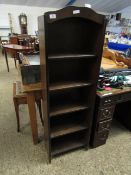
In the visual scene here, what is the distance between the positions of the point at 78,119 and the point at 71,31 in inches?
38.2

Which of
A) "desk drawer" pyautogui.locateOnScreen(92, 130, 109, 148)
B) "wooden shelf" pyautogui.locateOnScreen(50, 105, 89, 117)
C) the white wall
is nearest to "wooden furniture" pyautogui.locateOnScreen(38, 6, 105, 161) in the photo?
"wooden shelf" pyautogui.locateOnScreen(50, 105, 89, 117)

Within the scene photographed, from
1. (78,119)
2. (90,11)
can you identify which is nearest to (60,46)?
(90,11)

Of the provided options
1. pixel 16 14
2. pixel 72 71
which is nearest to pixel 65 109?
pixel 72 71

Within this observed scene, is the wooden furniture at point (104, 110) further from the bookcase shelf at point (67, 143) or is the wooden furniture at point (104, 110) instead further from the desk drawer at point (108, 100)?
the bookcase shelf at point (67, 143)

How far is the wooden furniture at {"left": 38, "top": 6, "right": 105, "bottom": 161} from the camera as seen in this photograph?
1034 millimetres

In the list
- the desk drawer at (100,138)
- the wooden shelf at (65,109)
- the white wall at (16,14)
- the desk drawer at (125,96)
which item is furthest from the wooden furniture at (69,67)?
the white wall at (16,14)

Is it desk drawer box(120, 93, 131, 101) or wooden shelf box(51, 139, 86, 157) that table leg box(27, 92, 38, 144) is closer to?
wooden shelf box(51, 139, 86, 157)

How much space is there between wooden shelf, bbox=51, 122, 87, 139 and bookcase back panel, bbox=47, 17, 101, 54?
31.2 inches

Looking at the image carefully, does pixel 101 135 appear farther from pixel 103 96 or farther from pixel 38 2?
pixel 38 2

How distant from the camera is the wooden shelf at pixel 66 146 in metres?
1.56

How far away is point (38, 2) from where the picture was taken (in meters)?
7.57

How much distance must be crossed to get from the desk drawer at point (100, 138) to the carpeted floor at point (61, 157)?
59 millimetres

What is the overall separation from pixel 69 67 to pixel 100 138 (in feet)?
3.10

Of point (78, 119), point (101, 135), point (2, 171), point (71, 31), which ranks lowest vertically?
point (2, 171)
